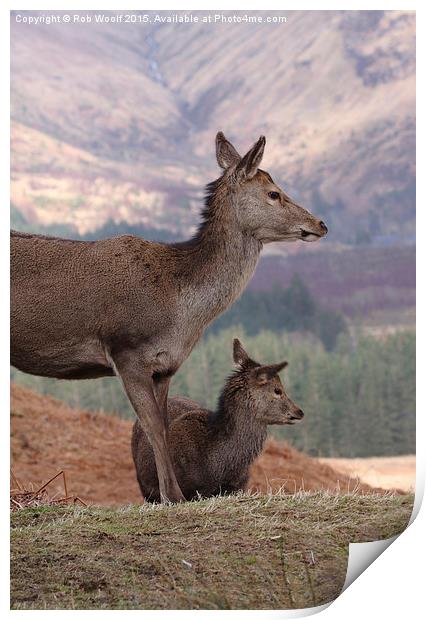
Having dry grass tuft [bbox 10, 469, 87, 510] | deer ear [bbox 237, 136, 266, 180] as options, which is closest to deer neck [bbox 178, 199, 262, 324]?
deer ear [bbox 237, 136, 266, 180]

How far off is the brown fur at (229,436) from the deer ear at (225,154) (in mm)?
1888

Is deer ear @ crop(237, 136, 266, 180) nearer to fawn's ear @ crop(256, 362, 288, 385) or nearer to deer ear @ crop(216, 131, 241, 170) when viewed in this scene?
deer ear @ crop(216, 131, 241, 170)

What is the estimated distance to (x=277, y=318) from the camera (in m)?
25.9

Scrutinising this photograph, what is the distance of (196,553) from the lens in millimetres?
6191

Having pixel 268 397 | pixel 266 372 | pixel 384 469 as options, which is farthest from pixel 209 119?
pixel 268 397

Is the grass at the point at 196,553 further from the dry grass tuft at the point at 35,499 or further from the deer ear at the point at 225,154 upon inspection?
the deer ear at the point at 225,154

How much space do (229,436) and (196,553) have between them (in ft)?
9.13

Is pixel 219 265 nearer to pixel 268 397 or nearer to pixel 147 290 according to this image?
pixel 147 290

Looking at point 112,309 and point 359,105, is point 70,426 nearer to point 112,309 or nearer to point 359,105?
point 112,309

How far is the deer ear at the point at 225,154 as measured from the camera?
8250mm

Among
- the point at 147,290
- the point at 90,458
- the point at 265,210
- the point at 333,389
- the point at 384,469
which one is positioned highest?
the point at 265,210

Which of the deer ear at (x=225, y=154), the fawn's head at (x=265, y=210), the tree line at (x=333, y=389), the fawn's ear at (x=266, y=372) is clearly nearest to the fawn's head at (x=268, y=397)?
the fawn's ear at (x=266, y=372)

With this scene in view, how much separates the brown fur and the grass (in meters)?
1.59

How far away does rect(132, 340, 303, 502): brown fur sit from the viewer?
8891mm
